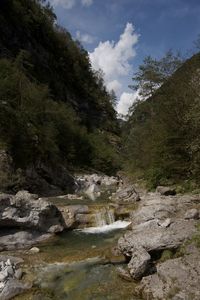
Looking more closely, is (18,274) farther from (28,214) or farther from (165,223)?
(28,214)

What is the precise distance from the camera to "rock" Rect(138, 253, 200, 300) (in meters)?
9.96

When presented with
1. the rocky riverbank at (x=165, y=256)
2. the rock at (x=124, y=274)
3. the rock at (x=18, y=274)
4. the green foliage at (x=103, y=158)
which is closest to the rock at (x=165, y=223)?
the rocky riverbank at (x=165, y=256)

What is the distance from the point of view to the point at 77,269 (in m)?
13.7

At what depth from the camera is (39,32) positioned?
81250mm

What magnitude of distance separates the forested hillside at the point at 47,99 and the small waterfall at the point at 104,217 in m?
6.96

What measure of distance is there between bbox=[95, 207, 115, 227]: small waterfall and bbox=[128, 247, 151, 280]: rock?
9390mm

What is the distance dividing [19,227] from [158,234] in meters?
8.37

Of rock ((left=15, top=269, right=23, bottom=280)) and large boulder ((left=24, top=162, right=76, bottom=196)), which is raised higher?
large boulder ((left=24, top=162, right=76, bottom=196))

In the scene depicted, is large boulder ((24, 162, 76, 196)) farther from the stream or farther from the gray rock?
the gray rock

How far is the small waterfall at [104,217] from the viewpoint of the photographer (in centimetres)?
2209

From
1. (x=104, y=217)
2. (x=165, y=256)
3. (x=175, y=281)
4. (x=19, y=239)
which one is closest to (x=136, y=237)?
(x=165, y=256)

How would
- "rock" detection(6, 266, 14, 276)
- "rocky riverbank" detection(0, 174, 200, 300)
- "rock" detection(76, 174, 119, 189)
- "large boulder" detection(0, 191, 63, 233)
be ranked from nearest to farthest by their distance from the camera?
"rocky riverbank" detection(0, 174, 200, 300)
"rock" detection(6, 266, 14, 276)
"large boulder" detection(0, 191, 63, 233)
"rock" detection(76, 174, 119, 189)

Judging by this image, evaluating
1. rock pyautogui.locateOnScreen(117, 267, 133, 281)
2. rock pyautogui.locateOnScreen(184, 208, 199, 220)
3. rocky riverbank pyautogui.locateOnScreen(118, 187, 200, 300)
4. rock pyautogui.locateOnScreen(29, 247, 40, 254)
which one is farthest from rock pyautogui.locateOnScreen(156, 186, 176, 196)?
rock pyautogui.locateOnScreen(117, 267, 133, 281)

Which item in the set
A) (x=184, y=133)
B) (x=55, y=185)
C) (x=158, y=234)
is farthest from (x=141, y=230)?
(x=55, y=185)
